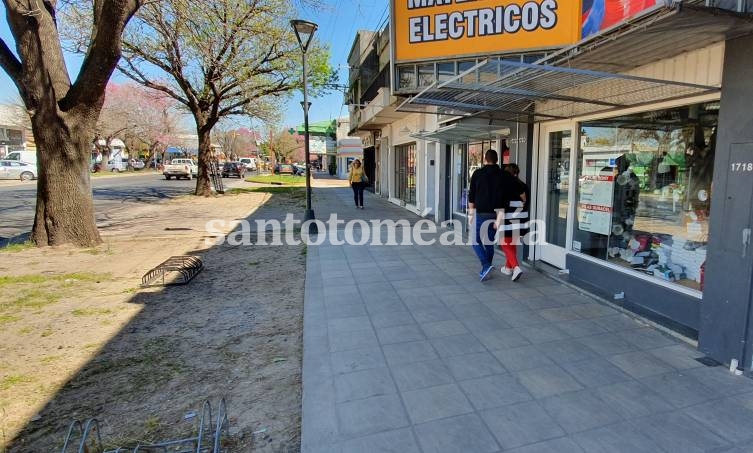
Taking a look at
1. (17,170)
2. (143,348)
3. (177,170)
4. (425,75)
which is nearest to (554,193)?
(425,75)

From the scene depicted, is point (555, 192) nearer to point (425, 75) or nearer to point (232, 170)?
point (425, 75)

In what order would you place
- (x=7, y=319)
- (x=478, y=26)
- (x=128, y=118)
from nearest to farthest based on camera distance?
(x=7, y=319)
(x=478, y=26)
(x=128, y=118)

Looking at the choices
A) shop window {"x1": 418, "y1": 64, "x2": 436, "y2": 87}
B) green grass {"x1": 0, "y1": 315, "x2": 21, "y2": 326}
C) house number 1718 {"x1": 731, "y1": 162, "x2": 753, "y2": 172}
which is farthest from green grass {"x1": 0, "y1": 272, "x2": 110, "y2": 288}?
house number 1718 {"x1": 731, "y1": 162, "x2": 753, "y2": 172}

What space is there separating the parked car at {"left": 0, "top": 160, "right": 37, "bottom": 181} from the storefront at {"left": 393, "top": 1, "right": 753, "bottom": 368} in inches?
1431

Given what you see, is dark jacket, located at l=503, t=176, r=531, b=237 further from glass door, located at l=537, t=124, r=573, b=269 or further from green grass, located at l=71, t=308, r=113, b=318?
green grass, located at l=71, t=308, r=113, b=318

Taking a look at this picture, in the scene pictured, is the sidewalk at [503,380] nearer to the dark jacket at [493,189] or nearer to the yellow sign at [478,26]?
the dark jacket at [493,189]

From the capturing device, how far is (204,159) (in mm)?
18594

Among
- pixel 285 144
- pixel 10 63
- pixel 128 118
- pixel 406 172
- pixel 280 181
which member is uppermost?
pixel 128 118

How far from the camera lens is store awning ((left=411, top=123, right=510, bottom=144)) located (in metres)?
7.01

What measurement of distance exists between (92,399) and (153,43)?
14672 mm

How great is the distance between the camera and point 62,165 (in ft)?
25.3

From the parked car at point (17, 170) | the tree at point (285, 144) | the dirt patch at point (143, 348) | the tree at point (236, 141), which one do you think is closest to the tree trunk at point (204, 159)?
the dirt patch at point (143, 348)

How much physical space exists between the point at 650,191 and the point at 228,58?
1426 centimetres

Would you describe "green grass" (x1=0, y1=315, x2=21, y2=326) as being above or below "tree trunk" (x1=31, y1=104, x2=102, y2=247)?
below
